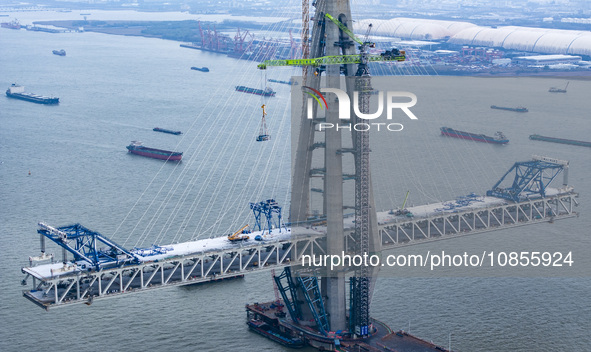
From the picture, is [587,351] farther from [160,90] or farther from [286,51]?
[286,51]

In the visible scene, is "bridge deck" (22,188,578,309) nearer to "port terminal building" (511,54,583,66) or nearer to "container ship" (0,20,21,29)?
"port terminal building" (511,54,583,66)

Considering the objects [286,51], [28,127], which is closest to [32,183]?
[28,127]

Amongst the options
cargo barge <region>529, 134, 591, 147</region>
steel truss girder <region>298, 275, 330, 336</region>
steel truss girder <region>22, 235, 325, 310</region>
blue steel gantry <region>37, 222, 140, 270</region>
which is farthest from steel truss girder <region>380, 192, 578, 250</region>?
cargo barge <region>529, 134, 591, 147</region>

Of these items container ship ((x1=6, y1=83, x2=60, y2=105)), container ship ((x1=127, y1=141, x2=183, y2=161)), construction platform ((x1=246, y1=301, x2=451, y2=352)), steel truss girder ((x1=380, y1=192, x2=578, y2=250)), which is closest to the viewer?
construction platform ((x1=246, y1=301, x2=451, y2=352))

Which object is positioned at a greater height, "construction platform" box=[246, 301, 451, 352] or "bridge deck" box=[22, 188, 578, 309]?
"bridge deck" box=[22, 188, 578, 309]

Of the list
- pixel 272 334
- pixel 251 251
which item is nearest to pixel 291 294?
pixel 272 334

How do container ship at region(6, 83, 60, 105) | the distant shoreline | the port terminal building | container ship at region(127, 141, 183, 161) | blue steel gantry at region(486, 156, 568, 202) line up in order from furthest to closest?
the port terminal building < the distant shoreline < container ship at region(6, 83, 60, 105) < container ship at region(127, 141, 183, 161) < blue steel gantry at region(486, 156, 568, 202)
